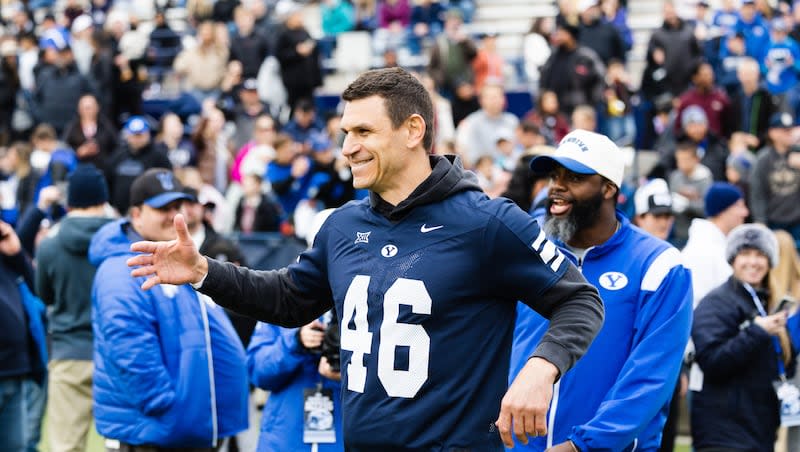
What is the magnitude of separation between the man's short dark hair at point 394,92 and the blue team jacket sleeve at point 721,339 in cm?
354

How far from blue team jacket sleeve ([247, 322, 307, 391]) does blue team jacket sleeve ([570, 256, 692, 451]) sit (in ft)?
5.09

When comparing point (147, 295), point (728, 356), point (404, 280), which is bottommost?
point (728, 356)

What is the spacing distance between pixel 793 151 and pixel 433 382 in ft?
31.1

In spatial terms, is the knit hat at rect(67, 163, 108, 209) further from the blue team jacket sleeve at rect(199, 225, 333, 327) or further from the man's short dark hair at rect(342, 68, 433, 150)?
the man's short dark hair at rect(342, 68, 433, 150)

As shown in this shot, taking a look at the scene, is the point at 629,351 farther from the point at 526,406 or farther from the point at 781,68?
the point at 781,68

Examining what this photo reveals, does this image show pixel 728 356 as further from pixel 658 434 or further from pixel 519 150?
pixel 519 150

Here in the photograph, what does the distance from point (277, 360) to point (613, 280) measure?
1.68 metres

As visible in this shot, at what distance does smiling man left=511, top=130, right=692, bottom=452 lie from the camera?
4863 mm

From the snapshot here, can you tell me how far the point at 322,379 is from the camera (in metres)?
5.98

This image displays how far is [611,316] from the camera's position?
197 inches

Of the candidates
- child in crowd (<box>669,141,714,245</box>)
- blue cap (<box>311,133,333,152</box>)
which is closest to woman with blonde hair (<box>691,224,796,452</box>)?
child in crowd (<box>669,141,714,245</box>)

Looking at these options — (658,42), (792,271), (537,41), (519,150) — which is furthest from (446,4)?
(792,271)

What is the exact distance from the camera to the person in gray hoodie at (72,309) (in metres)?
8.49

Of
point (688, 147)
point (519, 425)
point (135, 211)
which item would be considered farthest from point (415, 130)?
point (688, 147)
